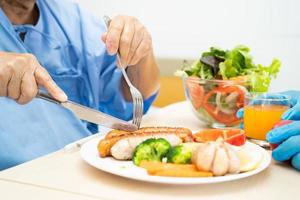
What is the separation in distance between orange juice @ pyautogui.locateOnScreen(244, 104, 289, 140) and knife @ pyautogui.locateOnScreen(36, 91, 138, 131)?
0.29m

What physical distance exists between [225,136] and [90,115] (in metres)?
0.31

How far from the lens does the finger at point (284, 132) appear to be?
900 mm

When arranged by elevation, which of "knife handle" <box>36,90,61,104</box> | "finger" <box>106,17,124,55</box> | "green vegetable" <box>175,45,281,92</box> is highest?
"finger" <box>106,17,124,55</box>

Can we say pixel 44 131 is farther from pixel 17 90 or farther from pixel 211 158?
pixel 211 158

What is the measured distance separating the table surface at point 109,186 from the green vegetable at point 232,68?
15.7 inches

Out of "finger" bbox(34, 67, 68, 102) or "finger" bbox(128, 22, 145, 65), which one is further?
"finger" bbox(128, 22, 145, 65)

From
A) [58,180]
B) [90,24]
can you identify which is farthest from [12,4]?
[58,180]

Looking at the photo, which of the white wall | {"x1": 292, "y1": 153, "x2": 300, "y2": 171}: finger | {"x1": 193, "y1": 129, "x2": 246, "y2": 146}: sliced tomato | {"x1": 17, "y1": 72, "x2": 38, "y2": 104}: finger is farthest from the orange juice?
the white wall

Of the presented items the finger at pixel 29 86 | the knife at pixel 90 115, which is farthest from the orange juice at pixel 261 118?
the finger at pixel 29 86

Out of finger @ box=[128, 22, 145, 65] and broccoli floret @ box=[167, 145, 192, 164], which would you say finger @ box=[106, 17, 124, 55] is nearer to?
finger @ box=[128, 22, 145, 65]

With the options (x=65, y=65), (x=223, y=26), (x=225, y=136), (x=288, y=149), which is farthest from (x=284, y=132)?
(x=223, y=26)

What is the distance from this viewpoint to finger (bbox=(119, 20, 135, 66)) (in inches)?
49.3

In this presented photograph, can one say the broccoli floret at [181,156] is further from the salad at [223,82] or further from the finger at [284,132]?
the salad at [223,82]

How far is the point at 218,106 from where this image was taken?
1257 mm
